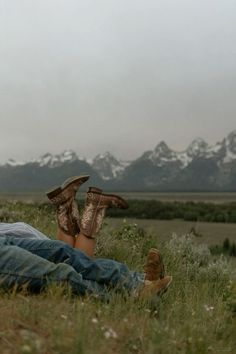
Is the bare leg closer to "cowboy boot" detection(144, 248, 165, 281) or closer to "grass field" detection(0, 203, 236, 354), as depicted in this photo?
"grass field" detection(0, 203, 236, 354)

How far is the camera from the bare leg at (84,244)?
18.7ft

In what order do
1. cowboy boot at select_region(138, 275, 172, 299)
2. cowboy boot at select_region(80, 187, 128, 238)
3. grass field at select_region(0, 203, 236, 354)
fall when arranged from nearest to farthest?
grass field at select_region(0, 203, 236, 354) < cowboy boot at select_region(138, 275, 172, 299) < cowboy boot at select_region(80, 187, 128, 238)

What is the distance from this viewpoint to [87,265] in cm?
463

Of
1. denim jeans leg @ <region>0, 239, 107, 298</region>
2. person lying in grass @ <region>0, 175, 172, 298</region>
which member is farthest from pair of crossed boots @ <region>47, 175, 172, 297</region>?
denim jeans leg @ <region>0, 239, 107, 298</region>

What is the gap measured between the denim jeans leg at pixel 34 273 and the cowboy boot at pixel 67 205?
1.52m

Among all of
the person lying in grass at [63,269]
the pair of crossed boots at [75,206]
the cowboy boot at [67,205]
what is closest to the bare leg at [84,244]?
the pair of crossed boots at [75,206]

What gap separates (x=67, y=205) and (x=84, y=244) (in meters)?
0.47

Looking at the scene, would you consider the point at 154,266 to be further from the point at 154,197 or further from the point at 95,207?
the point at 154,197

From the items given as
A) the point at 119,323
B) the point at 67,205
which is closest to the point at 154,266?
the point at 119,323

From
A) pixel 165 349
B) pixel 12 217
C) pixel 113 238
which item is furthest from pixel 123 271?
pixel 12 217

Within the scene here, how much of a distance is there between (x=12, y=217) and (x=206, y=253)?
3131 millimetres

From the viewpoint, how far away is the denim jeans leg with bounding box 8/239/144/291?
457 cm

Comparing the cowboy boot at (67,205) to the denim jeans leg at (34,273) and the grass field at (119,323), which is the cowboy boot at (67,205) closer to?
the grass field at (119,323)

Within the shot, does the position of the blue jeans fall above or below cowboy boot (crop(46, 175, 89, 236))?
below
